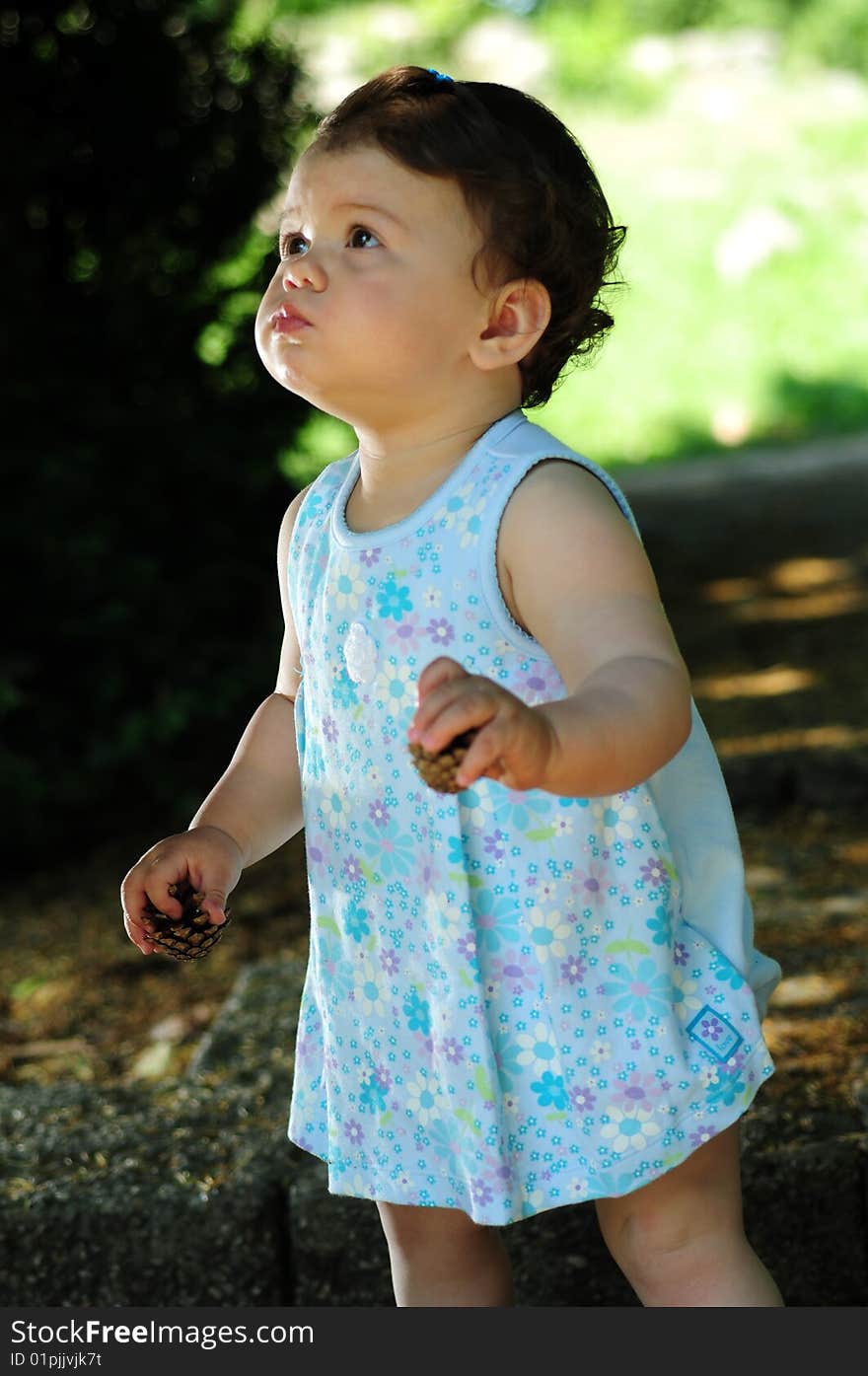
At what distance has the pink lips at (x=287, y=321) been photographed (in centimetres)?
155

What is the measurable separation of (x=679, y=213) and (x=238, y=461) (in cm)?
832

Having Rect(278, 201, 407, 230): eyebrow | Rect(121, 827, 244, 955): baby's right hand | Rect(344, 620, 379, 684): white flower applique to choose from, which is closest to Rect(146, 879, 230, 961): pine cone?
Rect(121, 827, 244, 955): baby's right hand

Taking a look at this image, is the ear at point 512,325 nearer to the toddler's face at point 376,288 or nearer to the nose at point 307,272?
the toddler's face at point 376,288

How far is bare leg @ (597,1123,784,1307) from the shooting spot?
159 cm

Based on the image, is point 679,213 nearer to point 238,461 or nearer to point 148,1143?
point 238,461

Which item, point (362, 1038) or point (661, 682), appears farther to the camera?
point (362, 1038)

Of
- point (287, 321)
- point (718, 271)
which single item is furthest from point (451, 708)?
point (718, 271)

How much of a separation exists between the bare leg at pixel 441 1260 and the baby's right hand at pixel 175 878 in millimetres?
363

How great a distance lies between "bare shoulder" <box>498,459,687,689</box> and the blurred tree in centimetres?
266

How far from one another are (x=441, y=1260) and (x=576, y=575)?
0.74 m

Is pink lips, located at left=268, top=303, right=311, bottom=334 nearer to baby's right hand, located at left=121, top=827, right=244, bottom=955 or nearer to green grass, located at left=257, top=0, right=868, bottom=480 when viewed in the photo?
baby's right hand, located at left=121, top=827, right=244, bottom=955

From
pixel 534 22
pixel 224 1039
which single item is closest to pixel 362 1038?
pixel 224 1039

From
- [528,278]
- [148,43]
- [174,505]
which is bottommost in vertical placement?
[528,278]

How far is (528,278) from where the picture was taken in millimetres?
1606
